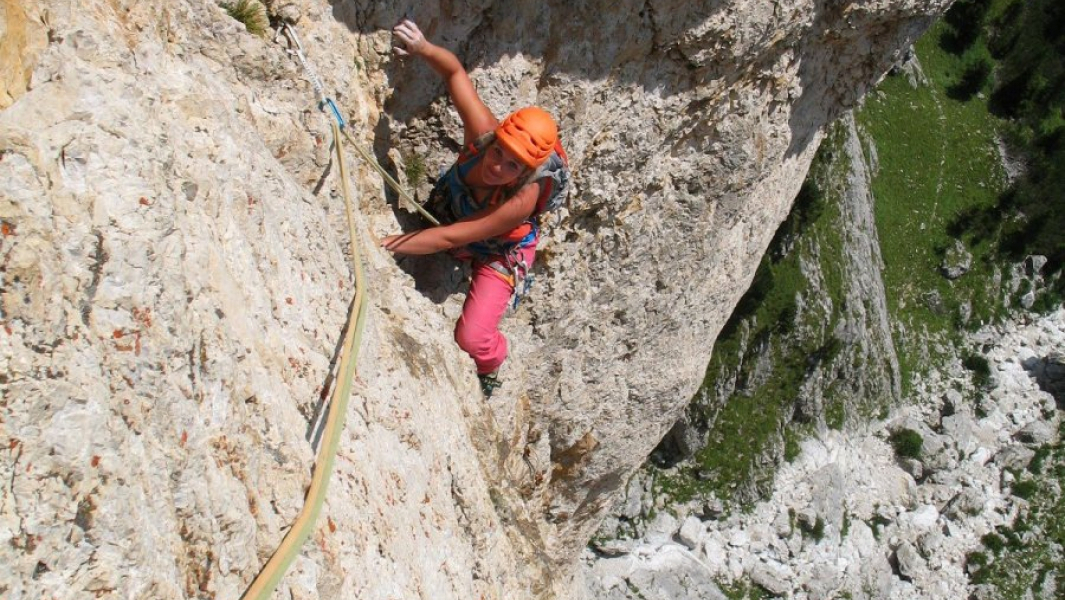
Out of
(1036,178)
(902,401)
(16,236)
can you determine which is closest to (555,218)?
(16,236)

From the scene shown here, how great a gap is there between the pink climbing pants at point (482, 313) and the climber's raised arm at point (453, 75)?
4.57 feet

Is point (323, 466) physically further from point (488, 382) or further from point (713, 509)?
point (713, 509)

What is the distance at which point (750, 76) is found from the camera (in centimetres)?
949

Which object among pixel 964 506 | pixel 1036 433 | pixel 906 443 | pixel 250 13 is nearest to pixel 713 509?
pixel 906 443

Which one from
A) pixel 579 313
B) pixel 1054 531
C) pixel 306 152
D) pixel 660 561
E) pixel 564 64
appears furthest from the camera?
pixel 1054 531

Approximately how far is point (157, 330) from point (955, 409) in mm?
30859

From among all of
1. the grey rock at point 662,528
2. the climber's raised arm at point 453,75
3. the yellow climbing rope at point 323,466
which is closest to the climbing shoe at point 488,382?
the climber's raised arm at point 453,75

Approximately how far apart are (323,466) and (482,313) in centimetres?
385

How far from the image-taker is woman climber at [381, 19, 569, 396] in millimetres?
6695

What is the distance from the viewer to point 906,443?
27922mm

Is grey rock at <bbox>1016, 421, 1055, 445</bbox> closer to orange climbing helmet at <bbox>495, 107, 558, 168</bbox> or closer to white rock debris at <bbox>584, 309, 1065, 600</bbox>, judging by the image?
white rock debris at <bbox>584, 309, 1065, 600</bbox>

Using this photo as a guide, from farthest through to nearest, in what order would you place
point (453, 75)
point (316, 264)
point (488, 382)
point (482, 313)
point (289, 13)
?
point (488, 382) < point (482, 313) < point (453, 75) < point (289, 13) < point (316, 264)

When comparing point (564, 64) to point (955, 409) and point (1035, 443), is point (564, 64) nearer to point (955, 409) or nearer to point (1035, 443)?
point (955, 409)

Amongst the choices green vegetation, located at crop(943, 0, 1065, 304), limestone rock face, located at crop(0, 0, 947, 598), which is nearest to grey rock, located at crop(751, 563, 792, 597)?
limestone rock face, located at crop(0, 0, 947, 598)
